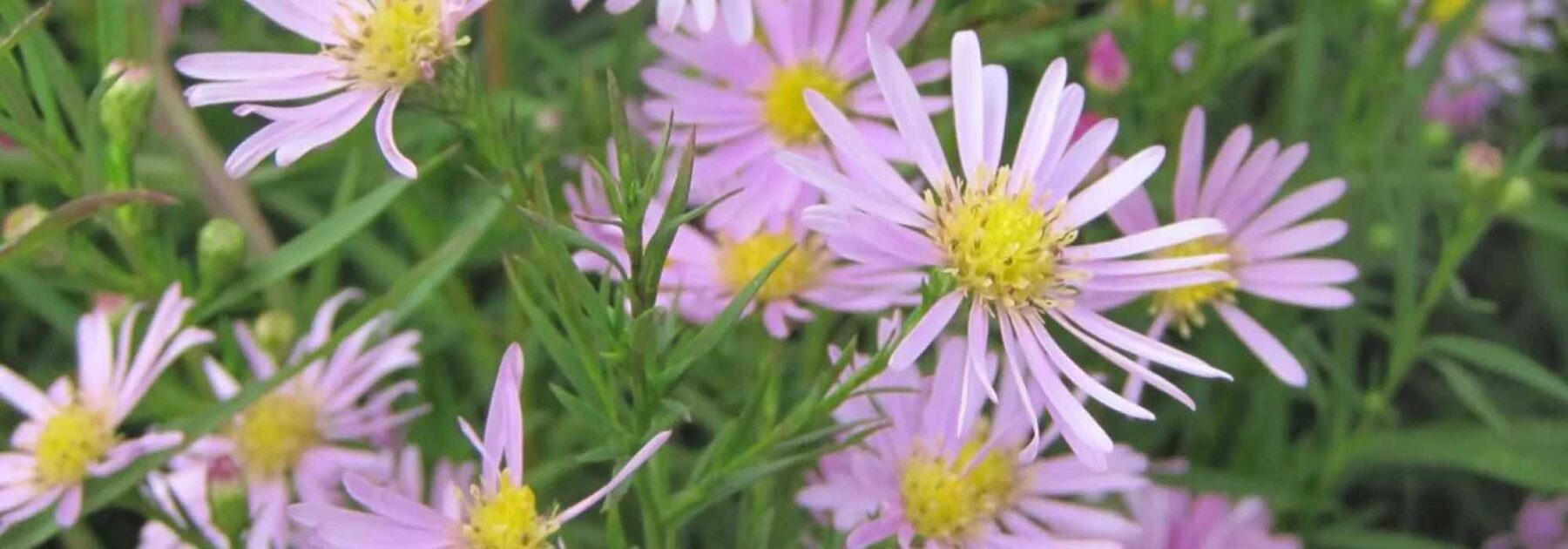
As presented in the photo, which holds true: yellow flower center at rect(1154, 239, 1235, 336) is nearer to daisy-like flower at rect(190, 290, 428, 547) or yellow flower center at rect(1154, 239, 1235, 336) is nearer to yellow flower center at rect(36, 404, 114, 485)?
daisy-like flower at rect(190, 290, 428, 547)

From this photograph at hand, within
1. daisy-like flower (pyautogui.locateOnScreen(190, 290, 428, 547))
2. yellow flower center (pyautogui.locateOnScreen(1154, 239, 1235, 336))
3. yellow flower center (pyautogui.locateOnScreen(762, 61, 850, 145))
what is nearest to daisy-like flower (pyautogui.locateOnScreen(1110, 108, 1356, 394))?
yellow flower center (pyautogui.locateOnScreen(1154, 239, 1235, 336))

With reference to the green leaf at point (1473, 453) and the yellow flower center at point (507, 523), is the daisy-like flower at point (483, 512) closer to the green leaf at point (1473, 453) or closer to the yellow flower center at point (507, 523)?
the yellow flower center at point (507, 523)

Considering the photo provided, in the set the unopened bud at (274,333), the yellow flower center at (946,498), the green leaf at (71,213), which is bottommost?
the yellow flower center at (946,498)

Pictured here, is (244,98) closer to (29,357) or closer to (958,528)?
(958,528)

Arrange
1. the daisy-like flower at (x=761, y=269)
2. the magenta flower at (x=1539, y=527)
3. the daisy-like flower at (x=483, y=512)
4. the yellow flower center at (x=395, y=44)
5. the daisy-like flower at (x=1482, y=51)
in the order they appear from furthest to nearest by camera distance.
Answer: the daisy-like flower at (x=1482, y=51)
the magenta flower at (x=1539, y=527)
the daisy-like flower at (x=761, y=269)
the yellow flower center at (x=395, y=44)
the daisy-like flower at (x=483, y=512)

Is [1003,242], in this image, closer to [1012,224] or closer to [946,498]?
[1012,224]

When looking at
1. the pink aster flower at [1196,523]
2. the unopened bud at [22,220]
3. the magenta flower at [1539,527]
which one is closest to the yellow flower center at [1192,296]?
the pink aster flower at [1196,523]

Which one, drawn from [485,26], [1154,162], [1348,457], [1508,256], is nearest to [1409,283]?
[1348,457]

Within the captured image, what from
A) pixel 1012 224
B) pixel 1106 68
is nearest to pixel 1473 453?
pixel 1106 68
